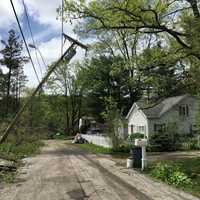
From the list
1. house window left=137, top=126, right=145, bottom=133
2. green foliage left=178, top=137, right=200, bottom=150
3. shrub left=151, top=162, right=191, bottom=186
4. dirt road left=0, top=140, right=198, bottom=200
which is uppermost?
house window left=137, top=126, right=145, bottom=133

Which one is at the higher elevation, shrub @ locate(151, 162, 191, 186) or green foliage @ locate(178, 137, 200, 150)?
green foliage @ locate(178, 137, 200, 150)

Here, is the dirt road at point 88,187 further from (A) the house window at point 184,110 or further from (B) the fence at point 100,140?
(A) the house window at point 184,110

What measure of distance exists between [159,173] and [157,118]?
28.6 m

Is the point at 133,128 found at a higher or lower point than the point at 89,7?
lower

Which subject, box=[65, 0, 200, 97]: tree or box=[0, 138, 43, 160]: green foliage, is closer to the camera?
box=[65, 0, 200, 97]: tree

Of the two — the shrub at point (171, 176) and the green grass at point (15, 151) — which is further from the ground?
the green grass at point (15, 151)

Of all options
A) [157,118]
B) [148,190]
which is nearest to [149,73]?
[148,190]

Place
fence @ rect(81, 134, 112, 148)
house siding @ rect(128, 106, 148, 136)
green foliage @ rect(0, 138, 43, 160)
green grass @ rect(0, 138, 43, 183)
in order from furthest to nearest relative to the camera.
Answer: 1. house siding @ rect(128, 106, 148, 136)
2. fence @ rect(81, 134, 112, 148)
3. green foliage @ rect(0, 138, 43, 160)
4. green grass @ rect(0, 138, 43, 183)

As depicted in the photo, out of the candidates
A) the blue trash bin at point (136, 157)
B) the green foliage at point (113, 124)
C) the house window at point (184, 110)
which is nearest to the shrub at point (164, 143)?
the green foliage at point (113, 124)

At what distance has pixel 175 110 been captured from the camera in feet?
143

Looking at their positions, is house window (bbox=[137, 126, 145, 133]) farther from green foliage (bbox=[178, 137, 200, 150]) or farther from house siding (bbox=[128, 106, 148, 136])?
green foliage (bbox=[178, 137, 200, 150])

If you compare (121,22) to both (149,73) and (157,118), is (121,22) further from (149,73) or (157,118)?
(157,118)

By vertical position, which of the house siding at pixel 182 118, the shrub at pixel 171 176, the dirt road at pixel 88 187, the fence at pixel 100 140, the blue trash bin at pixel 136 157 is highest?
the house siding at pixel 182 118

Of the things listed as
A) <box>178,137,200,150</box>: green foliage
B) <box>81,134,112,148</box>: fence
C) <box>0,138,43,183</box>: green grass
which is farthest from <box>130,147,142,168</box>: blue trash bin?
<box>178,137,200,150</box>: green foliage
